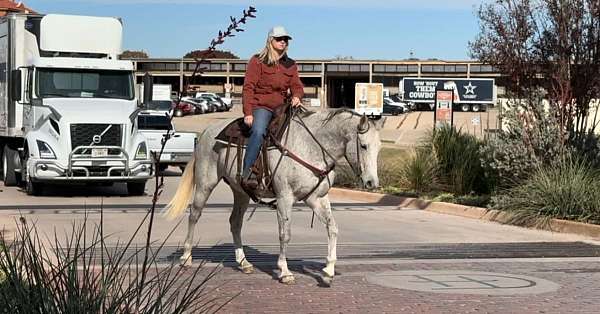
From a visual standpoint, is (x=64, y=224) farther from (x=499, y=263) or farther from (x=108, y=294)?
(x=108, y=294)

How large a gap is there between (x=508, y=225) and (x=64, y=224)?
725cm

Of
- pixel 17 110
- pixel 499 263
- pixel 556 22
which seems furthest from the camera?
pixel 17 110

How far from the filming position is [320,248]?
1163 cm

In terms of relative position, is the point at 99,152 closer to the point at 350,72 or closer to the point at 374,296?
the point at 374,296

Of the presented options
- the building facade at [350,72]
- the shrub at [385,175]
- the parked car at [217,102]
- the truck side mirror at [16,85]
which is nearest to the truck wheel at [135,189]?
the truck side mirror at [16,85]

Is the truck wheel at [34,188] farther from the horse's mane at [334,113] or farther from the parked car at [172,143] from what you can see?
the horse's mane at [334,113]

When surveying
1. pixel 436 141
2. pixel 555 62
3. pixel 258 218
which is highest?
pixel 555 62

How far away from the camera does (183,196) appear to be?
9.91 metres

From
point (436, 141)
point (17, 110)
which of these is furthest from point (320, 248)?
point (17, 110)

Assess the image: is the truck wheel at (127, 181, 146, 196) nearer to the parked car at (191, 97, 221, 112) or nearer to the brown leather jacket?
the brown leather jacket

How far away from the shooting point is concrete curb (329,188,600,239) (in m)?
13.1

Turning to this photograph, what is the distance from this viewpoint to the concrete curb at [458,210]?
13.1 metres

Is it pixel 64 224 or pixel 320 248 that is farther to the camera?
pixel 64 224

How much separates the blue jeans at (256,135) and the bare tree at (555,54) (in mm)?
7381
